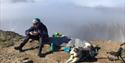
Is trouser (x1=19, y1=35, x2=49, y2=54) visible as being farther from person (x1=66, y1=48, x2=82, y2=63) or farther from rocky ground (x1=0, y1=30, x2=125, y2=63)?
person (x1=66, y1=48, x2=82, y2=63)

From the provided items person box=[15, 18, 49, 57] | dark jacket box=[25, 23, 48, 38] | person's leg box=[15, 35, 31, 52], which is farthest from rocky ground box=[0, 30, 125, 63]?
dark jacket box=[25, 23, 48, 38]

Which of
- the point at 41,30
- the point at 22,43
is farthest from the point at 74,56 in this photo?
the point at 22,43

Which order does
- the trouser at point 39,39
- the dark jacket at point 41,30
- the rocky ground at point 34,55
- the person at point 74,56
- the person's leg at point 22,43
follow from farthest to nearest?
the person's leg at point 22,43
the dark jacket at point 41,30
the trouser at point 39,39
the rocky ground at point 34,55
the person at point 74,56

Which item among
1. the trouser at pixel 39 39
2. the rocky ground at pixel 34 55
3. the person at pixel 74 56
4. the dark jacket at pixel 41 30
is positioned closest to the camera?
the person at pixel 74 56

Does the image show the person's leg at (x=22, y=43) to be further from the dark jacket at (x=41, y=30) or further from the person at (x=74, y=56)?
the person at (x=74, y=56)

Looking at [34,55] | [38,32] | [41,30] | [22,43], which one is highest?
[41,30]

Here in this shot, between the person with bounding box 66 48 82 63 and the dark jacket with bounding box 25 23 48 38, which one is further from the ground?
the dark jacket with bounding box 25 23 48 38

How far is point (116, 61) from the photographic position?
3306cm

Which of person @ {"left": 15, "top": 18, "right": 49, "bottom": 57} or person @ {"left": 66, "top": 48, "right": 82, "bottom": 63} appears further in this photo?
person @ {"left": 15, "top": 18, "right": 49, "bottom": 57}

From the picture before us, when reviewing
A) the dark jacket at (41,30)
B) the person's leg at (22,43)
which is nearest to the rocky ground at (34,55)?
the person's leg at (22,43)

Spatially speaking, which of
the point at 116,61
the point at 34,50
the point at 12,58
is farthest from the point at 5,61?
the point at 116,61

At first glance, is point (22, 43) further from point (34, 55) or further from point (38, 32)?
point (38, 32)

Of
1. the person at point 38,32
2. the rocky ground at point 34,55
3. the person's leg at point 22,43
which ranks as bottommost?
the rocky ground at point 34,55

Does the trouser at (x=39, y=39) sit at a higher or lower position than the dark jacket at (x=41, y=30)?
lower
